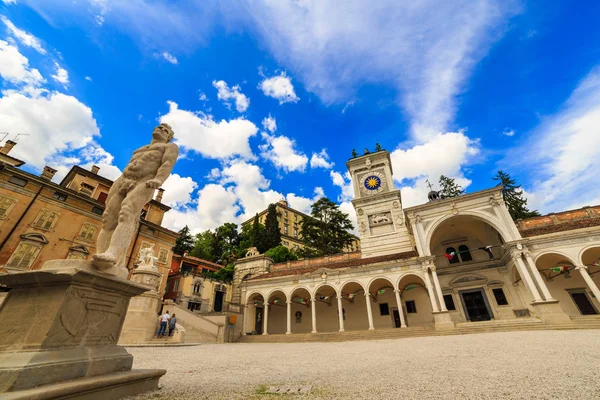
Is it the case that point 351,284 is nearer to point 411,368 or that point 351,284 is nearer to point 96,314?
point 411,368

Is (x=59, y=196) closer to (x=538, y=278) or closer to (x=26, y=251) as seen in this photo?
(x=26, y=251)

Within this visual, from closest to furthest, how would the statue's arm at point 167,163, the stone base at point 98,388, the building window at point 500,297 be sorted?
1. the stone base at point 98,388
2. the statue's arm at point 167,163
3. the building window at point 500,297

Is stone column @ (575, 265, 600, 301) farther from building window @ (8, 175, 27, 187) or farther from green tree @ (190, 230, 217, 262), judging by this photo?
green tree @ (190, 230, 217, 262)

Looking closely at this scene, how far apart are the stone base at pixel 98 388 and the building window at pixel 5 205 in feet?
75.8

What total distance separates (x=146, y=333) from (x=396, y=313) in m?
18.7

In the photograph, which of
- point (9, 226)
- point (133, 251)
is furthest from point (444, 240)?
point (9, 226)

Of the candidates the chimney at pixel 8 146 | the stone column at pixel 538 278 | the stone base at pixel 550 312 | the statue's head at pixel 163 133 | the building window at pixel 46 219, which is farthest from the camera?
the chimney at pixel 8 146

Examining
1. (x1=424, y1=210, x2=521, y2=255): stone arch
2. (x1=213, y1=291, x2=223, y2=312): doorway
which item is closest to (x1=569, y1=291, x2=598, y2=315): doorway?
(x1=424, y1=210, x2=521, y2=255): stone arch

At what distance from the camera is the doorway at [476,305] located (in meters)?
19.5

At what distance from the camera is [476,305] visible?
20.0 meters

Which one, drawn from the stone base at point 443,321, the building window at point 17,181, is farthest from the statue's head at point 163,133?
the building window at point 17,181

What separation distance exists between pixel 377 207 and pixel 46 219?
27872mm

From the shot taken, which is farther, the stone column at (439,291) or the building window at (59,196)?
the building window at (59,196)

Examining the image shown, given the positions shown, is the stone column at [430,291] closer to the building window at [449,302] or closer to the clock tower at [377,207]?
the building window at [449,302]
